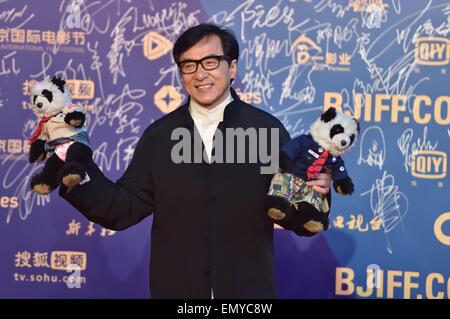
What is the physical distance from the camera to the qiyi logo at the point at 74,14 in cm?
264

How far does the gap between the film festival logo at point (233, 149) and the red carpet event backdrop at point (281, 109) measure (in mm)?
933

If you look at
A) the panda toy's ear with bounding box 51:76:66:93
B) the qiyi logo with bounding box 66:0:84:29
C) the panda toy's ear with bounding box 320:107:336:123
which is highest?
the qiyi logo with bounding box 66:0:84:29

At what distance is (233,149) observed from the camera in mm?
1722

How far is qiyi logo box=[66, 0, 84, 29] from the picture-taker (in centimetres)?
264

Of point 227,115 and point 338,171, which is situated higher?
point 227,115

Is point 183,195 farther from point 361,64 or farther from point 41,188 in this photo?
point 361,64

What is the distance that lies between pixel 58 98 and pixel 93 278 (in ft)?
3.94

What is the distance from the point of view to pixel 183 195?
5.60ft

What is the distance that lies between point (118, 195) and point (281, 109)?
112cm

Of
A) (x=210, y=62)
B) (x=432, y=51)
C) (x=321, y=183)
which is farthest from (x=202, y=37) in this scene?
(x=432, y=51)

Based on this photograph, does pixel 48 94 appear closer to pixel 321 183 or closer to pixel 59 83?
pixel 59 83

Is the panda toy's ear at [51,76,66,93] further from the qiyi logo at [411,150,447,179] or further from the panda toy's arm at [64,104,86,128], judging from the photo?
the qiyi logo at [411,150,447,179]

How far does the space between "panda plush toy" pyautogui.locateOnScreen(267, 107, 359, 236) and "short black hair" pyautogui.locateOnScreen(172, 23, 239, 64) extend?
0.32 m
